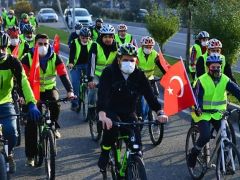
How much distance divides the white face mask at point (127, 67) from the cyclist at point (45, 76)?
1736 mm

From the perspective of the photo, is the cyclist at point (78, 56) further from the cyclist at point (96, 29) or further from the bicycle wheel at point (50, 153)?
the bicycle wheel at point (50, 153)

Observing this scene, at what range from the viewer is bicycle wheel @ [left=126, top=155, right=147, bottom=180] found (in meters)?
5.39

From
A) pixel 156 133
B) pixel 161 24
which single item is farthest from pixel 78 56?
pixel 161 24

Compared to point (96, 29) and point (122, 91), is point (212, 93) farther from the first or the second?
point (96, 29)

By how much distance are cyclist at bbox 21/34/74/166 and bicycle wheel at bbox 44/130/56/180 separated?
0.62m

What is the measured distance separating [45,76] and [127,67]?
98.3 inches

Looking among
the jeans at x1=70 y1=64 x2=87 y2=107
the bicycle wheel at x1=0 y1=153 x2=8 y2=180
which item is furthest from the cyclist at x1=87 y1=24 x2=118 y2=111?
the bicycle wheel at x1=0 y1=153 x2=8 y2=180

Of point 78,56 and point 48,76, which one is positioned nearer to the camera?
point 48,76

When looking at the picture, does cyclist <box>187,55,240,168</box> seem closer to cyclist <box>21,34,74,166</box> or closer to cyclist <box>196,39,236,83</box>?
cyclist <box>196,39,236,83</box>

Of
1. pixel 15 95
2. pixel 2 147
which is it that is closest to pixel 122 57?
pixel 2 147

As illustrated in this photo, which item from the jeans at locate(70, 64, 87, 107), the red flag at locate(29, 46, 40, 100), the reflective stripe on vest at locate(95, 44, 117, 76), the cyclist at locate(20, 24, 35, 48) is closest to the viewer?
the red flag at locate(29, 46, 40, 100)

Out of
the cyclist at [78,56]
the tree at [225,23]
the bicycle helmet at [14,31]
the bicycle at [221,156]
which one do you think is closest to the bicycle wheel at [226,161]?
the bicycle at [221,156]

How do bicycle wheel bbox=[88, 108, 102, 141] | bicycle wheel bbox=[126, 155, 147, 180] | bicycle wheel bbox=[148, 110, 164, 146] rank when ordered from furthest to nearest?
bicycle wheel bbox=[88, 108, 102, 141] → bicycle wheel bbox=[148, 110, 164, 146] → bicycle wheel bbox=[126, 155, 147, 180]

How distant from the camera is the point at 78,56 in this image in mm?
11836
